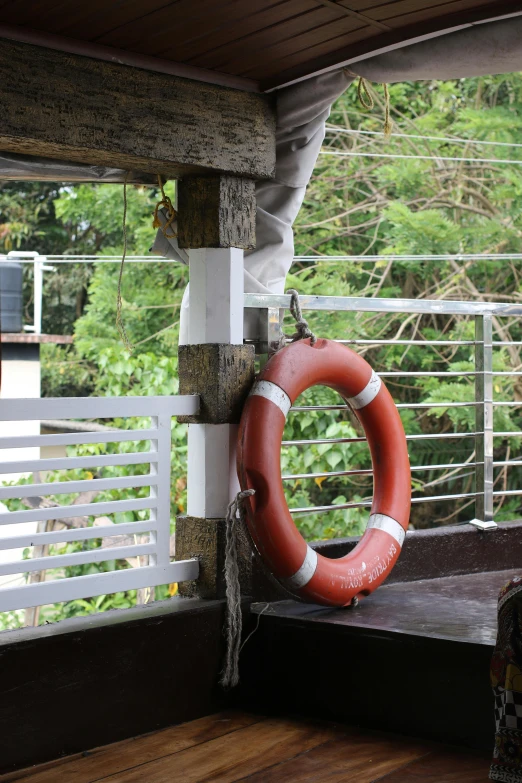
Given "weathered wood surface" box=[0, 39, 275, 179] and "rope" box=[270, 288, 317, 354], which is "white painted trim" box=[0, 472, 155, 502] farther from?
"weathered wood surface" box=[0, 39, 275, 179]

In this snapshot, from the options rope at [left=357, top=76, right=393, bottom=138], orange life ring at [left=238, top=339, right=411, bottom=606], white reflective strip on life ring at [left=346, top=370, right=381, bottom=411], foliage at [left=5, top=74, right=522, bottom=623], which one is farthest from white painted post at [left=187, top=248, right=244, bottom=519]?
foliage at [left=5, top=74, right=522, bottom=623]

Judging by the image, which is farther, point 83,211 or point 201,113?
point 83,211

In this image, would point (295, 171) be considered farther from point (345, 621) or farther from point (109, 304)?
point (109, 304)

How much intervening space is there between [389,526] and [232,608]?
47 centimetres

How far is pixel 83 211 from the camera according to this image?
27.3 feet

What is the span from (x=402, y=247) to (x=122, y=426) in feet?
7.38

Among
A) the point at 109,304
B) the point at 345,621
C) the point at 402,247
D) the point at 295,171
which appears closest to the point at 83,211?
the point at 109,304

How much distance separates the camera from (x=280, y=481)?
7.77ft

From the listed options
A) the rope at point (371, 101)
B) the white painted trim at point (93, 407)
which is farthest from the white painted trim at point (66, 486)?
the rope at point (371, 101)

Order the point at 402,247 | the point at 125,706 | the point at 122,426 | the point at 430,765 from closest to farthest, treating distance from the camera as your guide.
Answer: the point at 430,765 < the point at 125,706 < the point at 402,247 < the point at 122,426

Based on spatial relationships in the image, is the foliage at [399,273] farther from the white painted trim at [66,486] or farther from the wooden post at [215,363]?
the white painted trim at [66,486]

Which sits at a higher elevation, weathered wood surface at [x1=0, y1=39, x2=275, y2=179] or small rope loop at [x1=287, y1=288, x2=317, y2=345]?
weathered wood surface at [x1=0, y1=39, x2=275, y2=179]

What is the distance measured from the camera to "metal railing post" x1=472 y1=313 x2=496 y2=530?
3033mm

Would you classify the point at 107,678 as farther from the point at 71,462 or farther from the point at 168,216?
the point at 168,216
